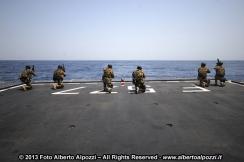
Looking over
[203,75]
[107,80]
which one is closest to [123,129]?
[107,80]

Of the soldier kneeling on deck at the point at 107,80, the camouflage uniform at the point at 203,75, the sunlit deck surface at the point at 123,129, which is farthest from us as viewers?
the camouflage uniform at the point at 203,75

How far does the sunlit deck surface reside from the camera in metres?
4.90

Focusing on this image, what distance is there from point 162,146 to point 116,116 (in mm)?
3067

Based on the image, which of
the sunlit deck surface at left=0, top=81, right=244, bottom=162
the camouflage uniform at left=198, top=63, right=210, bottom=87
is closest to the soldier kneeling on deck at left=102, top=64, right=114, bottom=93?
the sunlit deck surface at left=0, top=81, right=244, bottom=162

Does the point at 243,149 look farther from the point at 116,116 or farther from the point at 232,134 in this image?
the point at 116,116

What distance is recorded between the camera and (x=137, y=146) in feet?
16.6

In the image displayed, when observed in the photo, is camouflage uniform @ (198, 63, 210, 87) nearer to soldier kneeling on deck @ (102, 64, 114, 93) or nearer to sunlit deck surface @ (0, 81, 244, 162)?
sunlit deck surface @ (0, 81, 244, 162)

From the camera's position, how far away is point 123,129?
6344 millimetres

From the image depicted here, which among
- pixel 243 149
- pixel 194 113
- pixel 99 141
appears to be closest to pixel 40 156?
pixel 99 141

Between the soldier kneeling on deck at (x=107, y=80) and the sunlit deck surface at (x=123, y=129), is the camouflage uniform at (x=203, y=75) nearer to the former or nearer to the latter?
the sunlit deck surface at (x=123, y=129)

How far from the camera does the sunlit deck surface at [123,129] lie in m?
4.90

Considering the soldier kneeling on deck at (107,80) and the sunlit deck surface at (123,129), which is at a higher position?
the soldier kneeling on deck at (107,80)

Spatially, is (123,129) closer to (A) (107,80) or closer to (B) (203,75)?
(A) (107,80)

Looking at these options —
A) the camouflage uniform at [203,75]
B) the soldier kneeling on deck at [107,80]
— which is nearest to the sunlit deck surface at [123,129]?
the soldier kneeling on deck at [107,80]
